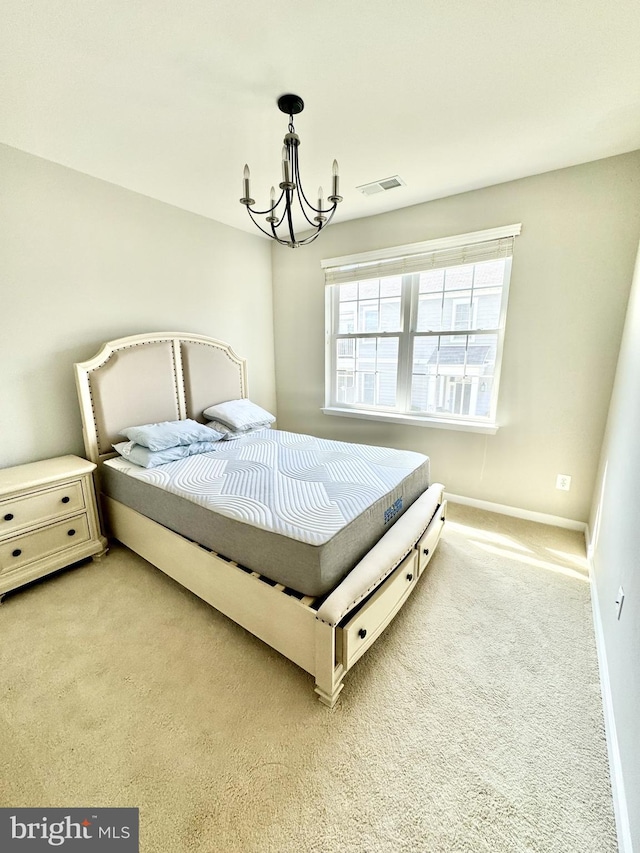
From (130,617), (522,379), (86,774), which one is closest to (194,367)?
(130,617)

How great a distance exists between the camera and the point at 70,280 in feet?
7.52

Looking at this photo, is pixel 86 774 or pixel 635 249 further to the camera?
pixel 635 249

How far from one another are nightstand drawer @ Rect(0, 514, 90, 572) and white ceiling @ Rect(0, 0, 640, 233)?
226 centimetres

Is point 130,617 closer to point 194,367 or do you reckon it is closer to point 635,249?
point 194,367

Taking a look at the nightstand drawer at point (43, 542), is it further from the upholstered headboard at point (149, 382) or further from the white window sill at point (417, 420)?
the white window sill at point (417, 420)

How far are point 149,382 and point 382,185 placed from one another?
2.35 m

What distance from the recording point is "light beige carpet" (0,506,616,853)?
0.97 metres

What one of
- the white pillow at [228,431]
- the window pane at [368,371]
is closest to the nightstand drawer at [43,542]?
the white pillow at [228,431]

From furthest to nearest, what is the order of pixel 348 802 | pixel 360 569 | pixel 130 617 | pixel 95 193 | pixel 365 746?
pixel 95 193, pixel 130 617, pixel 360 569, pixel 365 746, pixel 348 802

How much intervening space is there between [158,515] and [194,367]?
1.46 m

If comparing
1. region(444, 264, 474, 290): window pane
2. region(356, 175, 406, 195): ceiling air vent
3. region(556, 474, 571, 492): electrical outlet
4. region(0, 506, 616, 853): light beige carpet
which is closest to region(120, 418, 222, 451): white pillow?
region(0, 506, 616, 853): light beige carpet

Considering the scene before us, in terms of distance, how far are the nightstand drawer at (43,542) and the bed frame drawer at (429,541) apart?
2.12 m

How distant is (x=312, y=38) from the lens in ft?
4.30

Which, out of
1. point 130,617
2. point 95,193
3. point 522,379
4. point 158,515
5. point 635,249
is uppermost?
point 95,193
